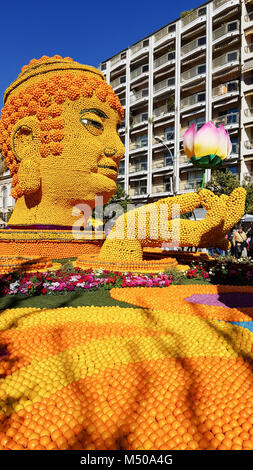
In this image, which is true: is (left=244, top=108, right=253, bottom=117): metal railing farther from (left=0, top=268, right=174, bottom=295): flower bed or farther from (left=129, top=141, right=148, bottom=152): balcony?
(left=0, top=268, right=174, bottom=295): flower bed

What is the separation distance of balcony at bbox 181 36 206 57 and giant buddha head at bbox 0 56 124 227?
2644cm

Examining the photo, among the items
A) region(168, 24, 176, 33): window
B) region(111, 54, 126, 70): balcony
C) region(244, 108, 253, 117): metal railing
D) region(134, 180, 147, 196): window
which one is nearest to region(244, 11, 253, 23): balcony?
region(244, 108, 253, 117): metal railing

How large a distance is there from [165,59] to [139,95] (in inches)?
192

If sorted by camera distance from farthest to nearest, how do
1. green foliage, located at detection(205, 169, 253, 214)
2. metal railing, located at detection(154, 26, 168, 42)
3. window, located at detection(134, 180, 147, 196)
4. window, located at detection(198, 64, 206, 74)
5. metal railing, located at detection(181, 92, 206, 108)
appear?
1. window, located at detection(134, 180, 147, 196)
2. metal railing, located at detection(154, 26, 168, 42)
3. metal railing, located at detection(181, 92, 206, 108)
4. window, located at detection(198, 64, 206, 74)
5. green foliage, located at detection(205, 169, 253, 214)

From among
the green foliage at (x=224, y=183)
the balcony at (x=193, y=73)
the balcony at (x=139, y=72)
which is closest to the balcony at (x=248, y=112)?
the balcony at (x=193, y=73)

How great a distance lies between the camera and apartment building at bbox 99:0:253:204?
92.3 feet

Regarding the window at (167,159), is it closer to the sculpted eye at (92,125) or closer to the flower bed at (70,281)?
the sculpted eye at (92,125)

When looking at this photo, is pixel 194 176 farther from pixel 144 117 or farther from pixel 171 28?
pixel 171 28

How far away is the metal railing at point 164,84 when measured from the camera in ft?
113

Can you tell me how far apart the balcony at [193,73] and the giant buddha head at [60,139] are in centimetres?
2540

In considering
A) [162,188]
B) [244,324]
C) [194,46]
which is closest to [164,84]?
[194,46]
